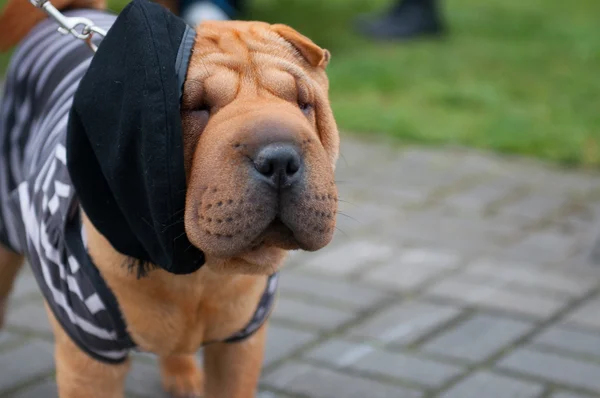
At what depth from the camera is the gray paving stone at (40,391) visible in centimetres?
339

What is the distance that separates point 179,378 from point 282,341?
54 centimetres

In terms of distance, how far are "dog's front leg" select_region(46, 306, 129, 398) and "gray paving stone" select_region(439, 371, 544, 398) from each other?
128 cm

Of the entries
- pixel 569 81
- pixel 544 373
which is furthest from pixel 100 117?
pixel 569 81

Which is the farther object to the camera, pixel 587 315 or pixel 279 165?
pixel 587 315

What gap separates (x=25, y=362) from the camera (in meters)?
3.62

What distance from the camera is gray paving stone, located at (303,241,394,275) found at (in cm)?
451

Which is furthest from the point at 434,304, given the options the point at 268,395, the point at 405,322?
the point at 268,395

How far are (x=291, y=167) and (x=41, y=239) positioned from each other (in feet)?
2.90

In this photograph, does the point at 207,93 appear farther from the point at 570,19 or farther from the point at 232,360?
the point at 570,19

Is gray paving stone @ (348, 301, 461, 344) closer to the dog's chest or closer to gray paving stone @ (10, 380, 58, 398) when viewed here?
gray paving stone @ (10, 380, 58, 398)

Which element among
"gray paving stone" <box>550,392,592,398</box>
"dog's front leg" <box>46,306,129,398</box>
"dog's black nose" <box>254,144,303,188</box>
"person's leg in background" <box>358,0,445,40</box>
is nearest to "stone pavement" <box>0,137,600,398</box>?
"gray paving stone" <box>550,392,592,398</box>


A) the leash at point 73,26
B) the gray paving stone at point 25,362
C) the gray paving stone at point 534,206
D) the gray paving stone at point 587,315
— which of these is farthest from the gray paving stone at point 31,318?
the gray paving stone at point 534,206

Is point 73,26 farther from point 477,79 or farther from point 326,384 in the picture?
point 477,79

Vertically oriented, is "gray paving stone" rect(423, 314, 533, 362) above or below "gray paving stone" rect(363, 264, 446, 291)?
above
